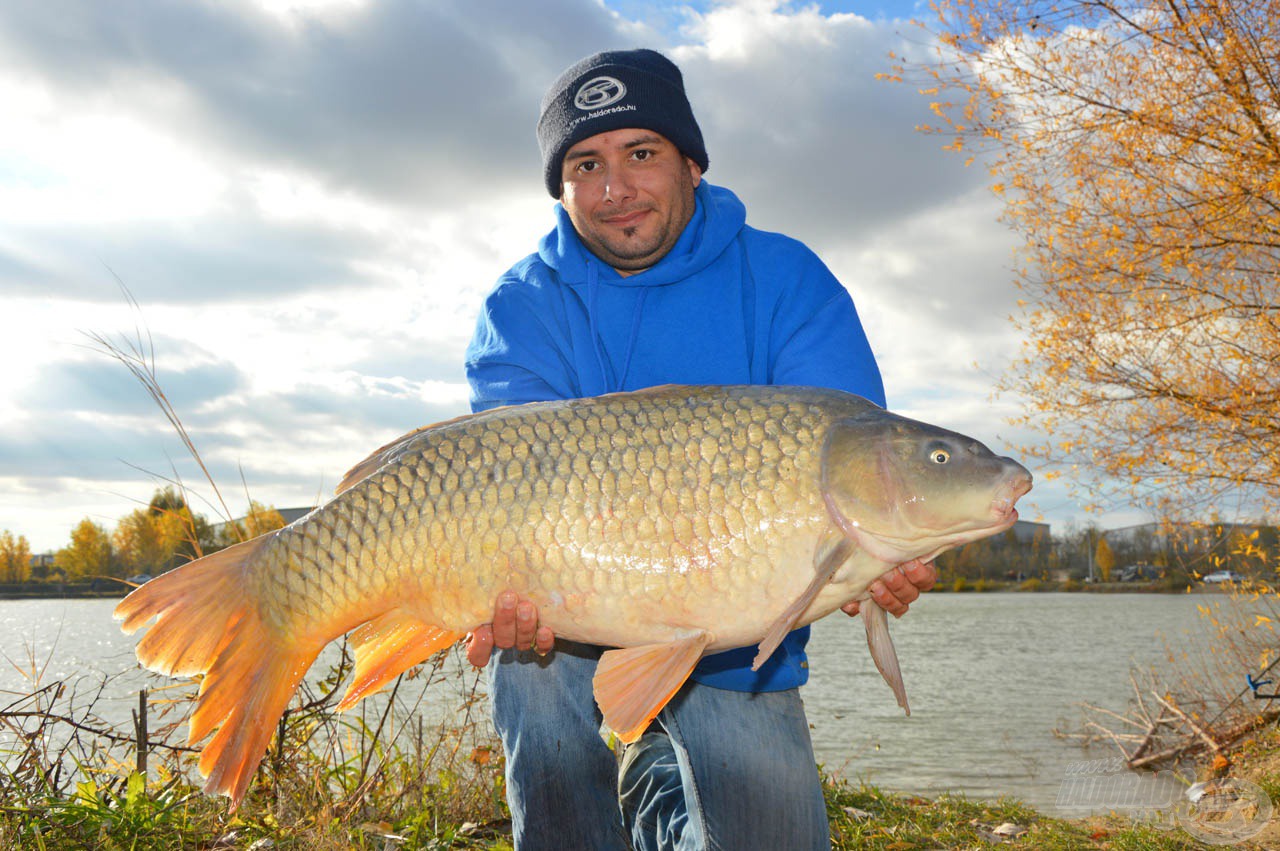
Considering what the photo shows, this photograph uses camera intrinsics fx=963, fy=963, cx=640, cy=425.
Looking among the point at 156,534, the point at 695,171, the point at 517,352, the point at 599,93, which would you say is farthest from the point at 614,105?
the point at 156,534

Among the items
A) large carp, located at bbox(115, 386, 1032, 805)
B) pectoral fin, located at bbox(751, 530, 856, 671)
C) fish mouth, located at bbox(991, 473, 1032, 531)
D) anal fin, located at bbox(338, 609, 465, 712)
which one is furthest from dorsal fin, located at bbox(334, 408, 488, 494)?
fish mouth, located at bbox(991, 473, 1032, 531)

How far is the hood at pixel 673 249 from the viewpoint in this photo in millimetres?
2514

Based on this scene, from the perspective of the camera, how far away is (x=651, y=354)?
2443 mm

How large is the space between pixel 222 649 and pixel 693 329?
1.29 meters

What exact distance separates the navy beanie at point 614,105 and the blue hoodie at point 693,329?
227mm

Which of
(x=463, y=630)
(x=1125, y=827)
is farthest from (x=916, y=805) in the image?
(x=463, y=630)

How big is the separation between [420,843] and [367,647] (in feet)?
3.92

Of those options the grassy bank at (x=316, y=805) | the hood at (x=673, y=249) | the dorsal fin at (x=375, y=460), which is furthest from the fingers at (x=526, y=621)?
the hood at (x=673, y=249)

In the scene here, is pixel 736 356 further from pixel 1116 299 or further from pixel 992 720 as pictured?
pixel 992 720

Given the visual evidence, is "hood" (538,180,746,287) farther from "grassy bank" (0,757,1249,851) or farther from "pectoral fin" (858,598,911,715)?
"grassy bank" (0,757,1249,851)

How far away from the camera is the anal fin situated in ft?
6.14

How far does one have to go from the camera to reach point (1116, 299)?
7.33 meters

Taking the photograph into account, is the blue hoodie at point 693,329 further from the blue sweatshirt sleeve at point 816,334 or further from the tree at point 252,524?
the tree at point 252,524

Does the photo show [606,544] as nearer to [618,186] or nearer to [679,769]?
[679,769]
